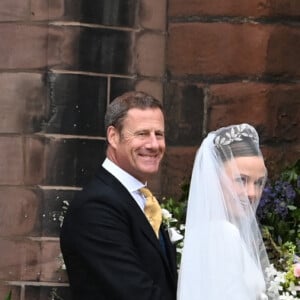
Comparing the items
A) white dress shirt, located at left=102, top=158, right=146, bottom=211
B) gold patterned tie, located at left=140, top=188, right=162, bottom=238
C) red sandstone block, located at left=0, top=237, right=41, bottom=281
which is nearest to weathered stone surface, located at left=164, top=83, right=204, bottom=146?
red sandstone block, located at left=0, top=237, right=41, bottom=281

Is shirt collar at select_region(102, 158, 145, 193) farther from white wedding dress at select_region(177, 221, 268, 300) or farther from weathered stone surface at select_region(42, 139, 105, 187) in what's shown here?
weathered stone surface at select_region(42, 139, 105, 187)

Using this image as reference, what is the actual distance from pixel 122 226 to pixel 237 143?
457mm

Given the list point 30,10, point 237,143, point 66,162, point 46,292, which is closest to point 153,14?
point 30,10

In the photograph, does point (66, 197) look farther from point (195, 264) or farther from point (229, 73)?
point (195, 264)

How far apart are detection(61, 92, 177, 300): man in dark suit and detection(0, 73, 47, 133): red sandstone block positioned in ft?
5.89

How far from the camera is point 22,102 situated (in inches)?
193

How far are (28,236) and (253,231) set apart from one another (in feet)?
7.15

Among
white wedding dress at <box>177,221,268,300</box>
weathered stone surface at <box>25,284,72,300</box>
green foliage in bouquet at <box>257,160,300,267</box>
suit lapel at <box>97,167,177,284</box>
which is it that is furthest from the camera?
weathered stone surface at <box>25,284,72,300</box>

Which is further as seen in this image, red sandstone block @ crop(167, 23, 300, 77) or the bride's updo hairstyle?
red sandstone block @ crop(167, 23, 300, 77)

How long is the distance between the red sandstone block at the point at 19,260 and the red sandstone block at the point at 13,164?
12.6 inches

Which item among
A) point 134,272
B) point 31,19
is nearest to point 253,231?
point 134,272

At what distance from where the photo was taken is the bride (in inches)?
110

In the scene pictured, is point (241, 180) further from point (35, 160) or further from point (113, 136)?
point (35, 160)

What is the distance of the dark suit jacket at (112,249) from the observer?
288 cm
